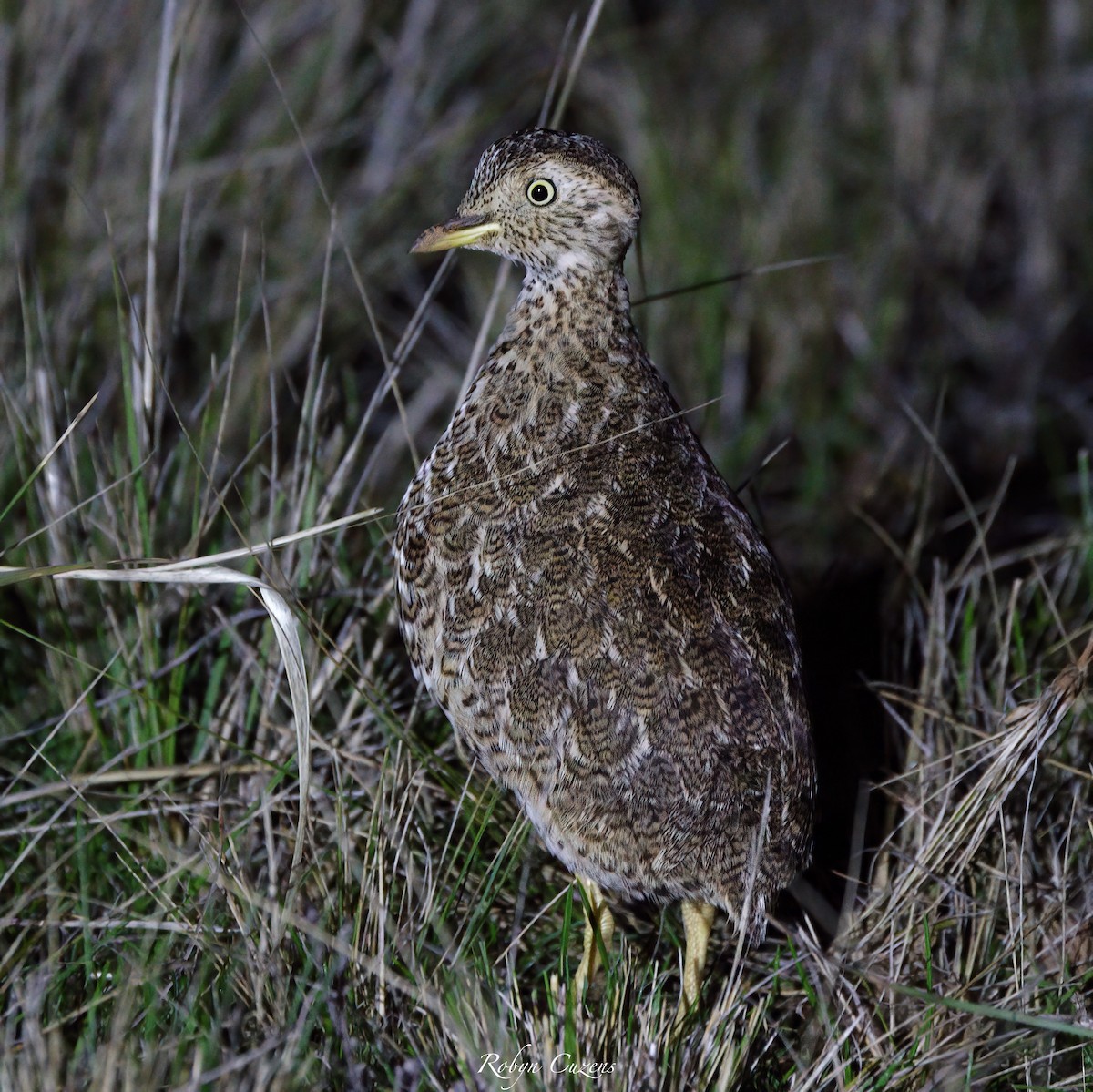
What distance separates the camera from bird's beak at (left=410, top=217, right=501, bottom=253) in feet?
11.0

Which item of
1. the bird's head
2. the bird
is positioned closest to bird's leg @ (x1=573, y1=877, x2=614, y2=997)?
the bird

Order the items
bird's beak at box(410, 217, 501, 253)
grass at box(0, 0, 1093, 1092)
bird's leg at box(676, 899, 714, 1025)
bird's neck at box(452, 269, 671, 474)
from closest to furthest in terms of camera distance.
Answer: grass at box(0, 0, 1093, 1092)
bird's leg at box(676, 899, 714, 1025)
bird's neck at box(452, 269, 671, 474)
bird's beak at box(410, 217, 501, 253)

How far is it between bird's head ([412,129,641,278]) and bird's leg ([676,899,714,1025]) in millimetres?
1409

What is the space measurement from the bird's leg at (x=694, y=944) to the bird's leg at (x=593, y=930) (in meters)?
0.18

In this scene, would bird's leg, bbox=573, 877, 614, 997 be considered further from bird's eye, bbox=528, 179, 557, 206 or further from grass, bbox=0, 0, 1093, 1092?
bird's eye, bbox=528, 179, 557, 206

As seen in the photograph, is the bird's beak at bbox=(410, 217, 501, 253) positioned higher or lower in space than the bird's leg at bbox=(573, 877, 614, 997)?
higher

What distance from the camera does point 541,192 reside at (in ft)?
10.7

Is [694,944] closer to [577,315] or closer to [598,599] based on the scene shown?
[598,599]

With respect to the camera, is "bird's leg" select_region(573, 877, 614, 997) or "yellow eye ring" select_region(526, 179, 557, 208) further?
"yellow eye ring" select_region(526, 179, 557, 208)

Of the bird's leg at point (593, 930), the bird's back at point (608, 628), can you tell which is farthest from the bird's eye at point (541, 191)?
the bird's leg at point (593, 930)

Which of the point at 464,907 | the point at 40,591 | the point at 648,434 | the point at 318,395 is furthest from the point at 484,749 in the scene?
the point at 40,591

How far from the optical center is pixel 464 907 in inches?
128

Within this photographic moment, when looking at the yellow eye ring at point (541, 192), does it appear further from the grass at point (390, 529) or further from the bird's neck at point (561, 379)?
the grass at point (390, 529)

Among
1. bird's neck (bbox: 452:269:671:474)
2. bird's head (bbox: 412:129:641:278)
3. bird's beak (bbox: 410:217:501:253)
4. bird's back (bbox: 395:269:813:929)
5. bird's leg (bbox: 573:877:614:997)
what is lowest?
bird's leg (bbox: 573:877:614:997)
